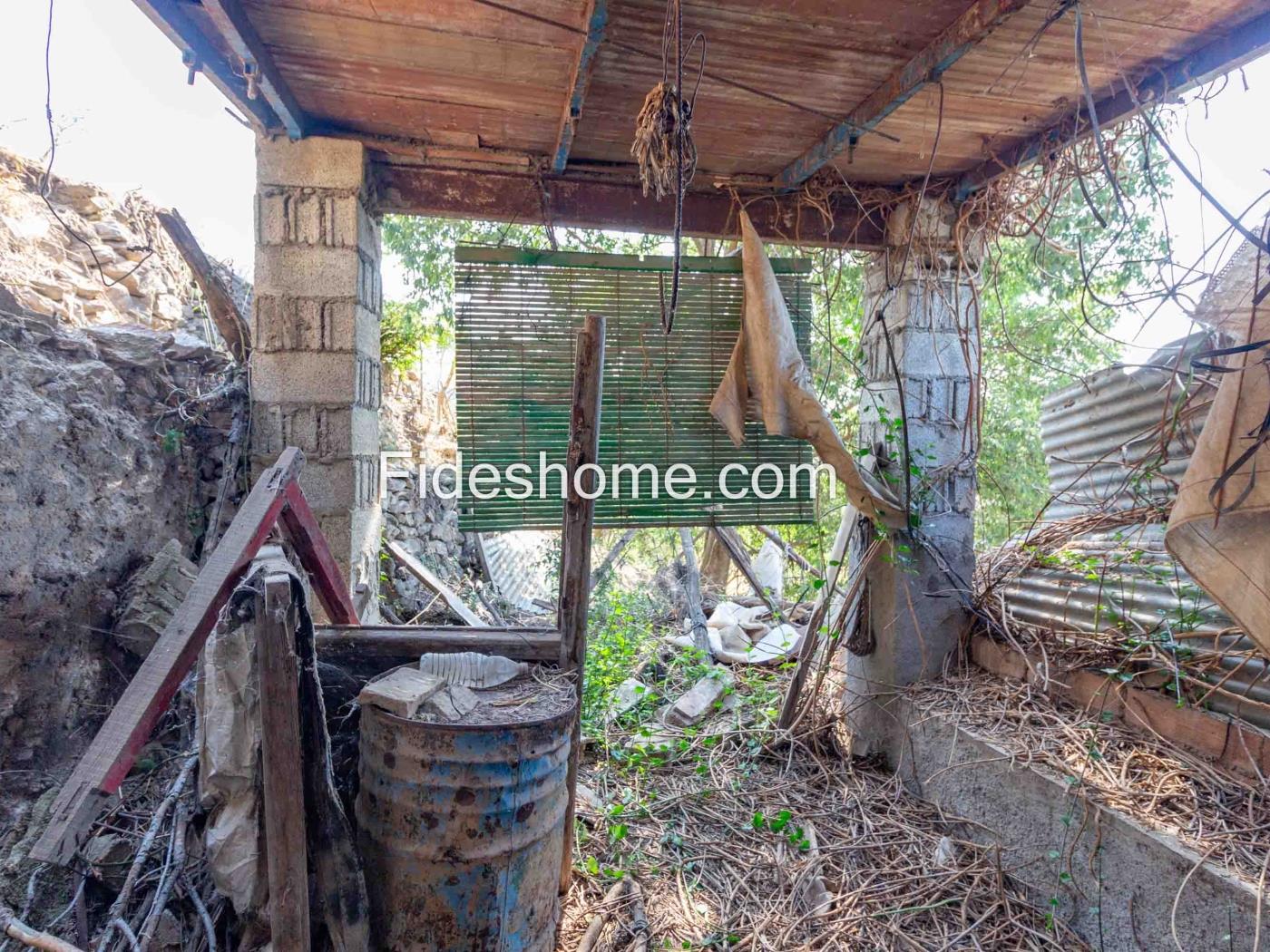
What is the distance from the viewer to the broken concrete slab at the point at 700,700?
3934 millimetres

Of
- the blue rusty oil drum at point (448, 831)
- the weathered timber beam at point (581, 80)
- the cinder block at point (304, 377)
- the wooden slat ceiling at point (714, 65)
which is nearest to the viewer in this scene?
the blue rusty oil drum at point (448, 831)

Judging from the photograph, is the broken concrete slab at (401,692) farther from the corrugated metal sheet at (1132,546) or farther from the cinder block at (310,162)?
the corrugated metal sheet at (1132,546)

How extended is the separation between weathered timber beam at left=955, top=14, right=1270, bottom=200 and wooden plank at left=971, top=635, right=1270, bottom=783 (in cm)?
220

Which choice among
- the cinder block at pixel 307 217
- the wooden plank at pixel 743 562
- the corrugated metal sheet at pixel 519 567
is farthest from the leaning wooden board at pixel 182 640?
the corrugated metal sheet at pixel 519 567

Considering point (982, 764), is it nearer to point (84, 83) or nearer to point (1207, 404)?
point (1207, 404)

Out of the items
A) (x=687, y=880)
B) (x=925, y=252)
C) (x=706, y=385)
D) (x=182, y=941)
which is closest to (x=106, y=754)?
(x=182, y=941)

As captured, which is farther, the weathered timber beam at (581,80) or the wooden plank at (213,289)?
the wooden plank at (213,289)

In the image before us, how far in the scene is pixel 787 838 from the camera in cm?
280

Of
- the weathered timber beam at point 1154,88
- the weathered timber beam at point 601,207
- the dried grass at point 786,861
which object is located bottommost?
the dried grass at point 786,861

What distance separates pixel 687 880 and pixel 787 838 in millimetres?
517

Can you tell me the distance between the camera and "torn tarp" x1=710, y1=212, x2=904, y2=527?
3012 millimetres

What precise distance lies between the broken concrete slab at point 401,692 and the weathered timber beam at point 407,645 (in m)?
0.23

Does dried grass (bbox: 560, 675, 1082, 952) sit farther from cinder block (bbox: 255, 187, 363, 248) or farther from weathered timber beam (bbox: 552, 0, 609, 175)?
weathered timber beam (bbox: 552, 0, 609, 175)

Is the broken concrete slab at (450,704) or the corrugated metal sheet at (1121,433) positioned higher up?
the corrugated metal sheet at (1121,433)
